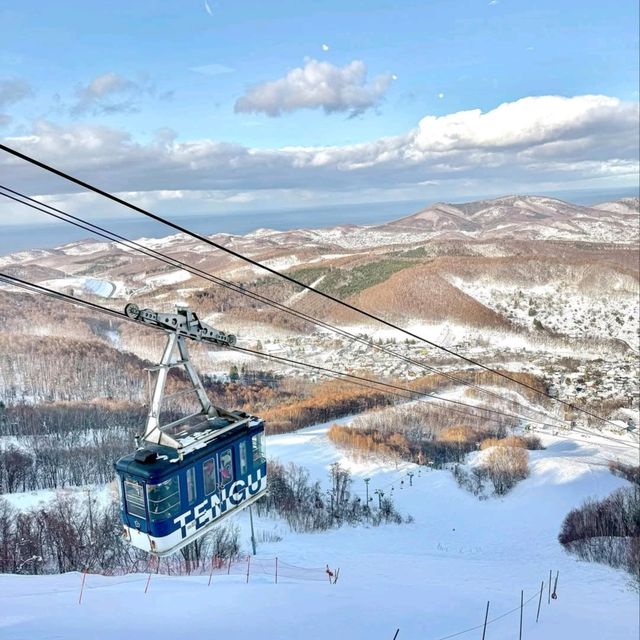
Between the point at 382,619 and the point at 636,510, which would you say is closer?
the point at 382,619

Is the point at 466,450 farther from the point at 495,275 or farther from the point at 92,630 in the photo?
the point at 495,275

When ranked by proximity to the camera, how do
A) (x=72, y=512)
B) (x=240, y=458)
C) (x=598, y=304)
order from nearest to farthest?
(x=240, y=458)
(x=72, y=512)
(x=598, y=304)

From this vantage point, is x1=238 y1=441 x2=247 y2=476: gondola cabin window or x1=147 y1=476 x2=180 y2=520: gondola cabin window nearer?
x1=147 y1=476 x2=180 y2=520: gondola cabin window

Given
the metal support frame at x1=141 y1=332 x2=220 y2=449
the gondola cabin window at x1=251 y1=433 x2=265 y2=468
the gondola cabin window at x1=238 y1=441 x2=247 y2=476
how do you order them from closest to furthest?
the metal support frame at x1=141 y1=332 x2=220 y2=449 → the gondola cabin window at x1=238 y1=441 x2=247 y2=476 → the gondola cabin window at x1=251 y1=433 x2=265 y2=468

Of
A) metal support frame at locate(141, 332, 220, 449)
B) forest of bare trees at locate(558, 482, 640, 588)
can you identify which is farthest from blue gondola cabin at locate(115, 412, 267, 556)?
forest of bare trees at locate(558, 482, 640, 588)

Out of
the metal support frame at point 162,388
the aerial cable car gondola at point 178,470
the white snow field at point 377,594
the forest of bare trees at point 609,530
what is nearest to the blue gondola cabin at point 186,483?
the aerial cable car gondola at point 178,470

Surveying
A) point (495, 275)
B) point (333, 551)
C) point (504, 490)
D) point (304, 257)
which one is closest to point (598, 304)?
point (495, 275)

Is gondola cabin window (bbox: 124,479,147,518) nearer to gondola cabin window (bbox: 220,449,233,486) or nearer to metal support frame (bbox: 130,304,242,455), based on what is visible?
metal support frame (bbox: 130,304,242,455)

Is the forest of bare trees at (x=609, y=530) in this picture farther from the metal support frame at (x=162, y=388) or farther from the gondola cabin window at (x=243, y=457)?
the metal support frame at (x=162, y=388)
